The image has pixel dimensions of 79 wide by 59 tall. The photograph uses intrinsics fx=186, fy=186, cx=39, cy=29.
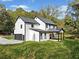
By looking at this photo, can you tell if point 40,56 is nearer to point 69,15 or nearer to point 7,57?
point 7,57

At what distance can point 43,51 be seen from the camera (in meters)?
12.5

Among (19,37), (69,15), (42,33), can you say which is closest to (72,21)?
(69,15)

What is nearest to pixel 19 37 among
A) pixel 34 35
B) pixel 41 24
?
pixel 34 35

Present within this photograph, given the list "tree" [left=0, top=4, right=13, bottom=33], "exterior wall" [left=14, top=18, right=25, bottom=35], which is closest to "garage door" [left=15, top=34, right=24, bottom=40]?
"exterior wall" [left=14, top=18, right=25, bottom=35]

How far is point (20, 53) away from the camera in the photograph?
13.2 m

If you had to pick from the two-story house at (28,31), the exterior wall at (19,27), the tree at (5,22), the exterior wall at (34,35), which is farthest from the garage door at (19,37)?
the tree at (5,22)

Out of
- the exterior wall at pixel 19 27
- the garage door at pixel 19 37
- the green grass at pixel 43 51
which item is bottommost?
the garage door at pixel 19 37

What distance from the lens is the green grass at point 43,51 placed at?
11779 millimetres

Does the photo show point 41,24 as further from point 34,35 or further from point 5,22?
point 5,22

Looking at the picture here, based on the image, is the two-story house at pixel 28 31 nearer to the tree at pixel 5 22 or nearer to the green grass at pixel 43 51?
the tree at pixel 5 22

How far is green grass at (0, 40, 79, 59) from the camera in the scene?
11.8m

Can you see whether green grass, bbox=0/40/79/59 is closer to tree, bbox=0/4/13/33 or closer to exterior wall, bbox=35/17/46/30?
exterior wall, bbox=35/17/46/30

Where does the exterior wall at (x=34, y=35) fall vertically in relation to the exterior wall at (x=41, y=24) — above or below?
below

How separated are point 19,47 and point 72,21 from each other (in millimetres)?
30383
